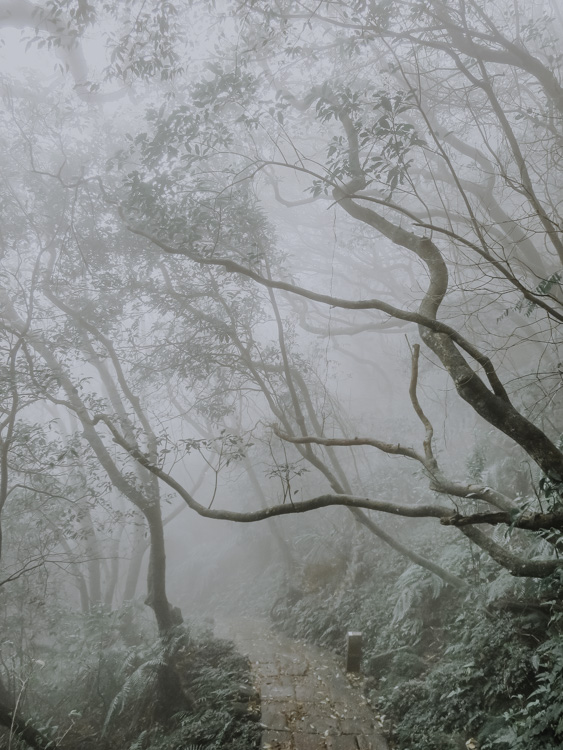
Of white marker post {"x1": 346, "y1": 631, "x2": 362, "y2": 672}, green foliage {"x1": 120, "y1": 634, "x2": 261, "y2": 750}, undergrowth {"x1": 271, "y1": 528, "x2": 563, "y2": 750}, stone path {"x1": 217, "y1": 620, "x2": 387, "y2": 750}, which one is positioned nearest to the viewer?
undergrowth {"x1": 271, "y1": 528, "x2": 563, "y2": 750}

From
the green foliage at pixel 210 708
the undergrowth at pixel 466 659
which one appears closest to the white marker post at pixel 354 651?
the undergrowth at pixel 466 659

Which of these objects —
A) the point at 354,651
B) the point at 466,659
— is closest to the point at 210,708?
the point at 354,651

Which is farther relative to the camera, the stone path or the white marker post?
the white marker post

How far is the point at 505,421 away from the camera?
3275 mm

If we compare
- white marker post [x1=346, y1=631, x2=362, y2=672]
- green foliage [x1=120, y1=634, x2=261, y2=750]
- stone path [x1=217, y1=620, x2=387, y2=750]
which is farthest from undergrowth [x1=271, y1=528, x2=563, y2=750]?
green foliage [x1=120, y1=634, x2=261, y2=750]

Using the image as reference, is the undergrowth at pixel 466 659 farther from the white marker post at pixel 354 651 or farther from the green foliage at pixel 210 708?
the green foliage at pixel 210 708

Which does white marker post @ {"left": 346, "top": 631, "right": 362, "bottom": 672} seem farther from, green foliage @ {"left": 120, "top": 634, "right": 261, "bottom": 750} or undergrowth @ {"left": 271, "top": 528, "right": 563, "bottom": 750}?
green foliage @ {"left": 120, "top": 634, "right": 261, "bottom": 750}

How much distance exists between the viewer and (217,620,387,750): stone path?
524cm

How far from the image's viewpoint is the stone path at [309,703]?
524 cm

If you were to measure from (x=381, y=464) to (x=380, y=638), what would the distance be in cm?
747

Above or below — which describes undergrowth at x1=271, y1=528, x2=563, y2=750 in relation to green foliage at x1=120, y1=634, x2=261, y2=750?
below

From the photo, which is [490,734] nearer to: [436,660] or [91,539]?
[436,660]

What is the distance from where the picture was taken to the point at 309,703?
6.11 m

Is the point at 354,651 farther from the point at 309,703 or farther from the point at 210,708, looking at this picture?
the point at 210,708
